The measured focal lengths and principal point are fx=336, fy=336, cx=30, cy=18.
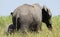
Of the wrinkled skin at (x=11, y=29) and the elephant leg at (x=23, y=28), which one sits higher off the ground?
the elephant leg at (x=23, y=28)

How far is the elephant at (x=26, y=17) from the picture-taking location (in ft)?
25.3

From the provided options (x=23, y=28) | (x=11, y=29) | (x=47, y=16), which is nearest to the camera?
(x=23, y=28)

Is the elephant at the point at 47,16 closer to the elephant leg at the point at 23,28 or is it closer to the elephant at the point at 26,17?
the elephant at the point at 26,17

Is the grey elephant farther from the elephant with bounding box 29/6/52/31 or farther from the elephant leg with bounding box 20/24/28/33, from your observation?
the elephant with bounding box 29/6/52/31

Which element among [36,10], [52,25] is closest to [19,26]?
[36,10]

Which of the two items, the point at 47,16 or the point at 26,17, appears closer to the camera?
the point at 26,17

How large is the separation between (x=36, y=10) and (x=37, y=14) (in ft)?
0.49

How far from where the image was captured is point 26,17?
7.73 meters

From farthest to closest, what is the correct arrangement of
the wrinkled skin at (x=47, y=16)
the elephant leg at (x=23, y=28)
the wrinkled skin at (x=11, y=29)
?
the wrinkled skin at (x=47, y=16) → the wrinkled skin at (x=11, y=29) → the elephant leg at (x=23, y=28)

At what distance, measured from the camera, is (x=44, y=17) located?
950 cm

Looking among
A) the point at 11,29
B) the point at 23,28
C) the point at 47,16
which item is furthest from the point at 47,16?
the point at 23,28

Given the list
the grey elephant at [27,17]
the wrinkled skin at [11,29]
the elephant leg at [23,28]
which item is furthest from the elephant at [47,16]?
the elephant leg at [23,28]

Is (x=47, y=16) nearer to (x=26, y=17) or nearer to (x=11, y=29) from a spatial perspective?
(x=11, y=29)

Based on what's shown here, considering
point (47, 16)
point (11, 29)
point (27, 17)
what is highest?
point (27, 17)
